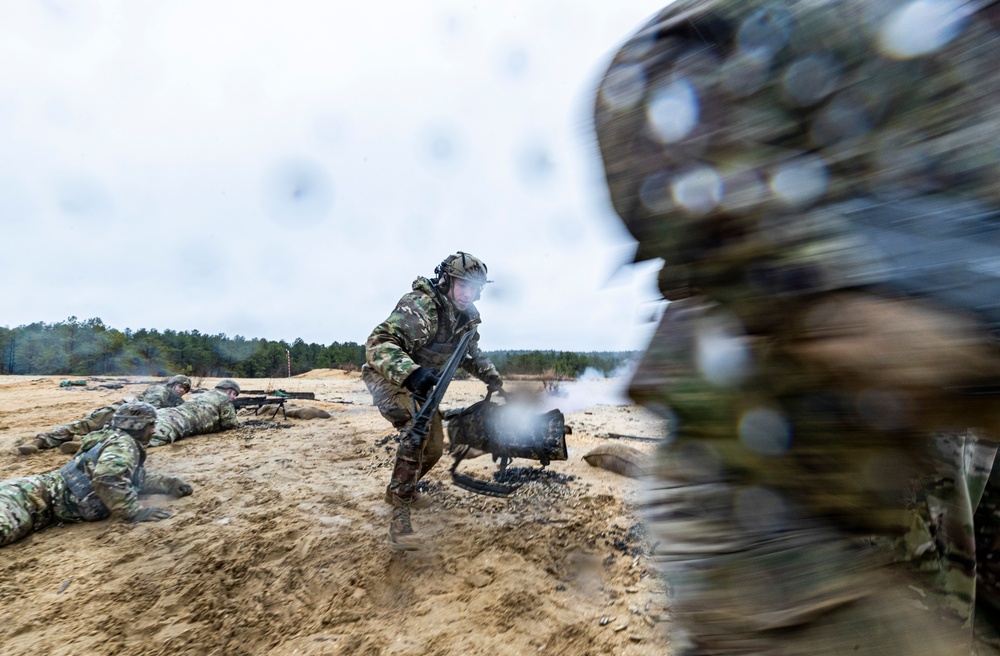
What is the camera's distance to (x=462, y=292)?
390 cm

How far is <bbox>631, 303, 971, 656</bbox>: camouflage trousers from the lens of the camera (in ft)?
2.11

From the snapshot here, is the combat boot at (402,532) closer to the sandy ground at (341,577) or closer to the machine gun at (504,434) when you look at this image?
the sandy ground at (341,577)

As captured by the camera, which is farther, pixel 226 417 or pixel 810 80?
pixel 226 417

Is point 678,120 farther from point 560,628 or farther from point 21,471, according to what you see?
point 21,471

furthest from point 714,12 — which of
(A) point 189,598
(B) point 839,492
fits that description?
(A) point 189,598

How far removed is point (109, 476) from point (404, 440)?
8.56 feet

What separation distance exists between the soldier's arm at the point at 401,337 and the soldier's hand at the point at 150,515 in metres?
2.22

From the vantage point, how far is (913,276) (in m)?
0.59

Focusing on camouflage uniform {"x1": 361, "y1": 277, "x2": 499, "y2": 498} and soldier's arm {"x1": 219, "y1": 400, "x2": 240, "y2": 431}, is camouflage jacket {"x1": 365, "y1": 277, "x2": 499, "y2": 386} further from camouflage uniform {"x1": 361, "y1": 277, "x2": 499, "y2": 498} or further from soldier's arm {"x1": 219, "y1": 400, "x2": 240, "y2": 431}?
soldier's arm {"x1": 219, "y1": 400, "x2": 240, "y2": 431}

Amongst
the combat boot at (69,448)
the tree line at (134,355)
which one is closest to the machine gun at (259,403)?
the combat boot at (69,448)

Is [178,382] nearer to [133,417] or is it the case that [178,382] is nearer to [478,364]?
[133,417]

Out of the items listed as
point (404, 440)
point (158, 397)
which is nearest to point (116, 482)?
point (404, 440)

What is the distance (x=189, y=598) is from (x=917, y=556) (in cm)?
334

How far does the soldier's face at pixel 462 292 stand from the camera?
3867 millimetres
